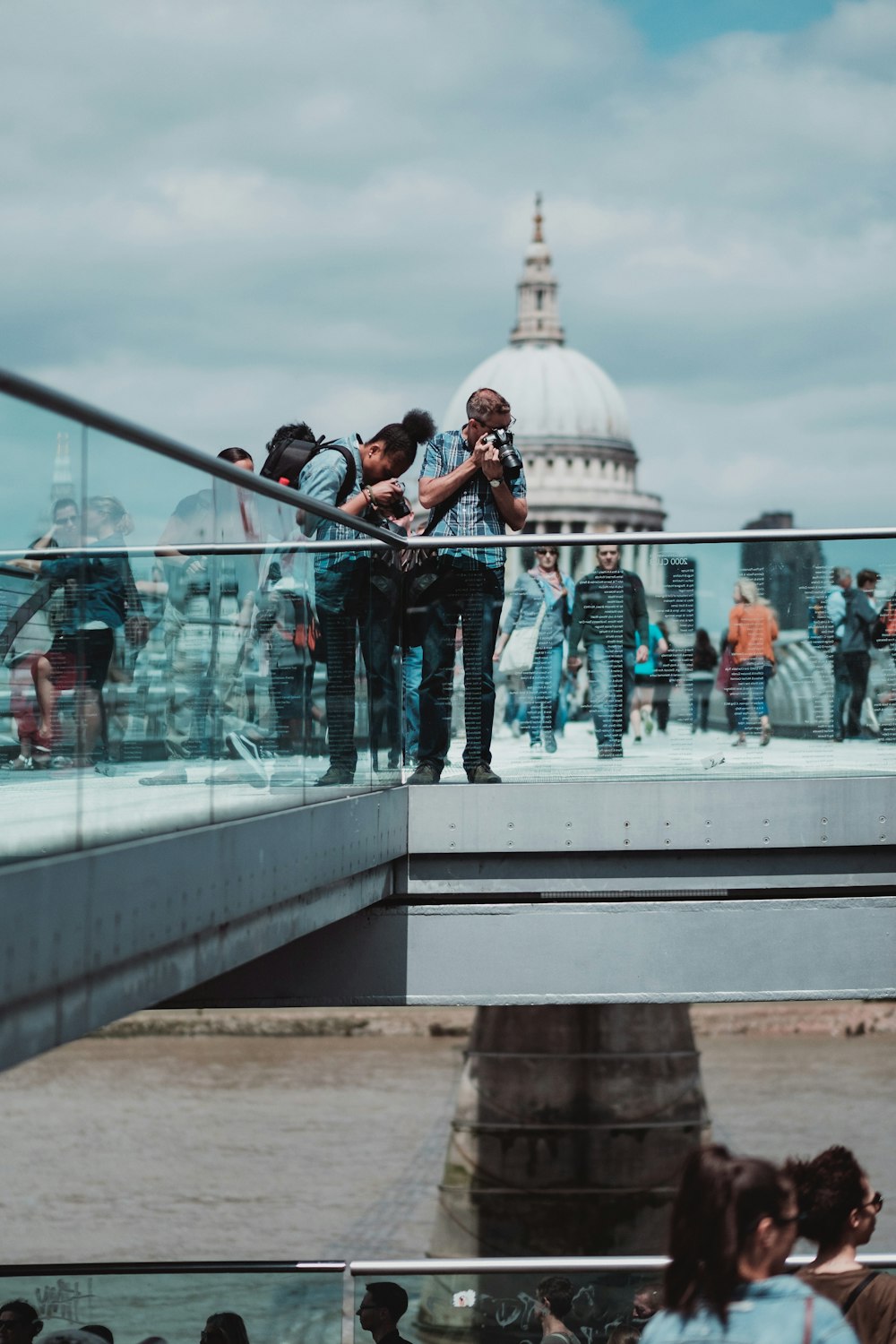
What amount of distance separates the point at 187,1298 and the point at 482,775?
312 cm

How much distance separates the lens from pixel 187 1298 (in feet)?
24.1

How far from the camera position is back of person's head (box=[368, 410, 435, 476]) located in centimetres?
918

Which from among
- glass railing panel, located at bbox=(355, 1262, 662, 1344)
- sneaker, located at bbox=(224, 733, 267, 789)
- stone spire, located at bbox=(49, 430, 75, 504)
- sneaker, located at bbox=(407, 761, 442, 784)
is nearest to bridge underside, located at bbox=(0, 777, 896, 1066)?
sneaker, located at bbox=(407, 761, 442, 784)

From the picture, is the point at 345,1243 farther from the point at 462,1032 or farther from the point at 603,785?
the point at 603,785

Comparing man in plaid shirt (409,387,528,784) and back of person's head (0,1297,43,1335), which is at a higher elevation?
man in plaid shirt (409,387,528,784)

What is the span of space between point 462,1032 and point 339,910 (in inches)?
1904

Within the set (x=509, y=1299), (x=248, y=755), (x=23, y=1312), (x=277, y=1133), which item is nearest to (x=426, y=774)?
(x=248, y=755)

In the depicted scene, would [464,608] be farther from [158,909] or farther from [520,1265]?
[158,909]

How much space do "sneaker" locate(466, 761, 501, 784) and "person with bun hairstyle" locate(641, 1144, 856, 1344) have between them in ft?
18.5

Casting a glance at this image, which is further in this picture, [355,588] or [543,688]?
[543,688]

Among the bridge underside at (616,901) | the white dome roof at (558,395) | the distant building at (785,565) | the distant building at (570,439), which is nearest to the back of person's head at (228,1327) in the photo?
the bridge underside at (616,901)

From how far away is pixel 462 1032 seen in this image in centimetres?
5550

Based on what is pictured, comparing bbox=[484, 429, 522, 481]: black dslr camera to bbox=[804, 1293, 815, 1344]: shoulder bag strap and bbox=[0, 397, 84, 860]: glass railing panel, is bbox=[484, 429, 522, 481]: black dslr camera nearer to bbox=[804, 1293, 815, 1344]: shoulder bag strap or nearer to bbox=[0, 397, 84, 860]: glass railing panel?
bbox=[0, 397, 84, 860]: glass railing panel

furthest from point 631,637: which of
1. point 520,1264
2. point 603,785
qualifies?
point 520,1264
